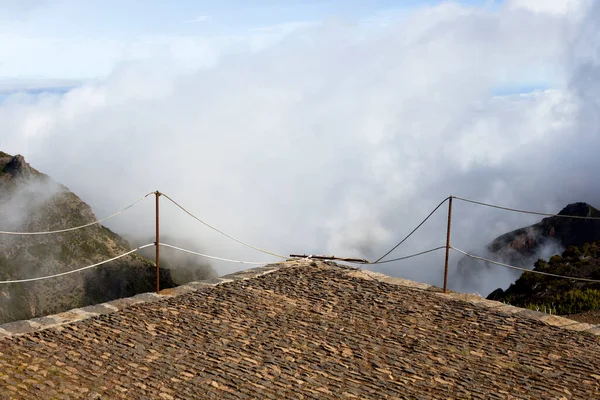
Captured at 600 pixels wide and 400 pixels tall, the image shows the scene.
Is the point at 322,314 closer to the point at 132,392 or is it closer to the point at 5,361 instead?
the point at 132,392

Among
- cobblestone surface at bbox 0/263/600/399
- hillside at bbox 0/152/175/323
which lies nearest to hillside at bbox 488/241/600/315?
cobblestone surface at bbox 0/263/600/399

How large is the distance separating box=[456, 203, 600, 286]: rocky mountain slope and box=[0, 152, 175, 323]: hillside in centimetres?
5543

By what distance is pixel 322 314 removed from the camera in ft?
30.3

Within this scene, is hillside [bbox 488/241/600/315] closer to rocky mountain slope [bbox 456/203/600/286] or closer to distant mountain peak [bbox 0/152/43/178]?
rocky mountain slope [bbox 456/203/600/286]

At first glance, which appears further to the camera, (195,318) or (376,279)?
(376,279)

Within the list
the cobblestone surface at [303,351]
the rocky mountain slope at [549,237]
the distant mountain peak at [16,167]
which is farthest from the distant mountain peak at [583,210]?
the distant mountain peak at [16,167]

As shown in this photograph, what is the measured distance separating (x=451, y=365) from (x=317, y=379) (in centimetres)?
168

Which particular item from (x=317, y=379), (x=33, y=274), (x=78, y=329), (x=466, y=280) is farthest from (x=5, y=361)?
(x=466, y=280)

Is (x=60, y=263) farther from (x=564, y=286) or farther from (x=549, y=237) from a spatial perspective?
(x=564, y=286)

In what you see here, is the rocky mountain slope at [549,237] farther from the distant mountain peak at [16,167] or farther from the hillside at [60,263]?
the distant mountain peak at [16,167]

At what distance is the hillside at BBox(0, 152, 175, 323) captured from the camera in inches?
3981

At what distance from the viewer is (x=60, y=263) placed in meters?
105

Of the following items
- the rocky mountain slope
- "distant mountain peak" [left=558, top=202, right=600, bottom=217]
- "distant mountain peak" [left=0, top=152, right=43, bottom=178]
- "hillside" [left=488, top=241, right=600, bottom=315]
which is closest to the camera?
"hillside" [left=488, top=241, right=600, bottom=315]

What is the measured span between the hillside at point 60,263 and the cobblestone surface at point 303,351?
93038 mm
